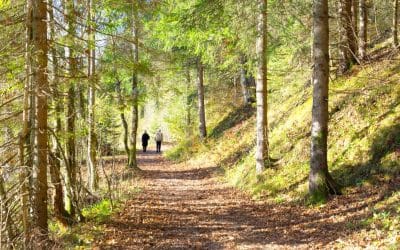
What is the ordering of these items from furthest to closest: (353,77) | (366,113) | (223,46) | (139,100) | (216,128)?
1. (216,128)
2. (223,46)
3. (353,77)
4. (139,100)
5. (366,113)

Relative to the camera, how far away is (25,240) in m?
6.27

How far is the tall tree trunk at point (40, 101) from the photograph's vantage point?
6.84 meters

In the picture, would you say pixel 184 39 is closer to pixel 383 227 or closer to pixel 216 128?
pixel 216 128

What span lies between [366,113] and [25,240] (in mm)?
8988

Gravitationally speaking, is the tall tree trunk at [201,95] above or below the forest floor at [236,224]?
above

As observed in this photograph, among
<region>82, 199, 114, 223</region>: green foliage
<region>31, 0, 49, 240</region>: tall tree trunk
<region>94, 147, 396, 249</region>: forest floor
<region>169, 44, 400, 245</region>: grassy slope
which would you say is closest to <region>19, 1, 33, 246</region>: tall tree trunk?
<region>31, 0, 49, 240</region>: tall tree trunk

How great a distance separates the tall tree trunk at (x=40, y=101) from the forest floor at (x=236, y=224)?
1207 millimetres

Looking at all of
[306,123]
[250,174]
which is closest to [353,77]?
[306,123]

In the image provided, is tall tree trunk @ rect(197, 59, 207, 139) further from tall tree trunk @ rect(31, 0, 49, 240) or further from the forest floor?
tall tree trunk @ rect(31, 0, 49, 240)

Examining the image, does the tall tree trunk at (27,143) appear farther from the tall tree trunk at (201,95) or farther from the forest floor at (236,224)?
the tall tree trunk at (201,95)

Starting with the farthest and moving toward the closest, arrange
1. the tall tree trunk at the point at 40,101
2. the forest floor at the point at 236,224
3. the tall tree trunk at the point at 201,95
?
the tall tree trunk at the point at 201,95
the forest floor at the point at 236,224
the tall tree trunk at the point at 40,101

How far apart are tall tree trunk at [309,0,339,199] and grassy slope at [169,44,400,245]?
0.55m

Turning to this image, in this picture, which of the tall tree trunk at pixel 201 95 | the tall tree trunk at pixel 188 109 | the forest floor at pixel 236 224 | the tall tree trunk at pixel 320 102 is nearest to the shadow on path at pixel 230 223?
the forest floor at pixel 236 224

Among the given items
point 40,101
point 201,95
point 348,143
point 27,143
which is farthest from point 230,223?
point 201,95
